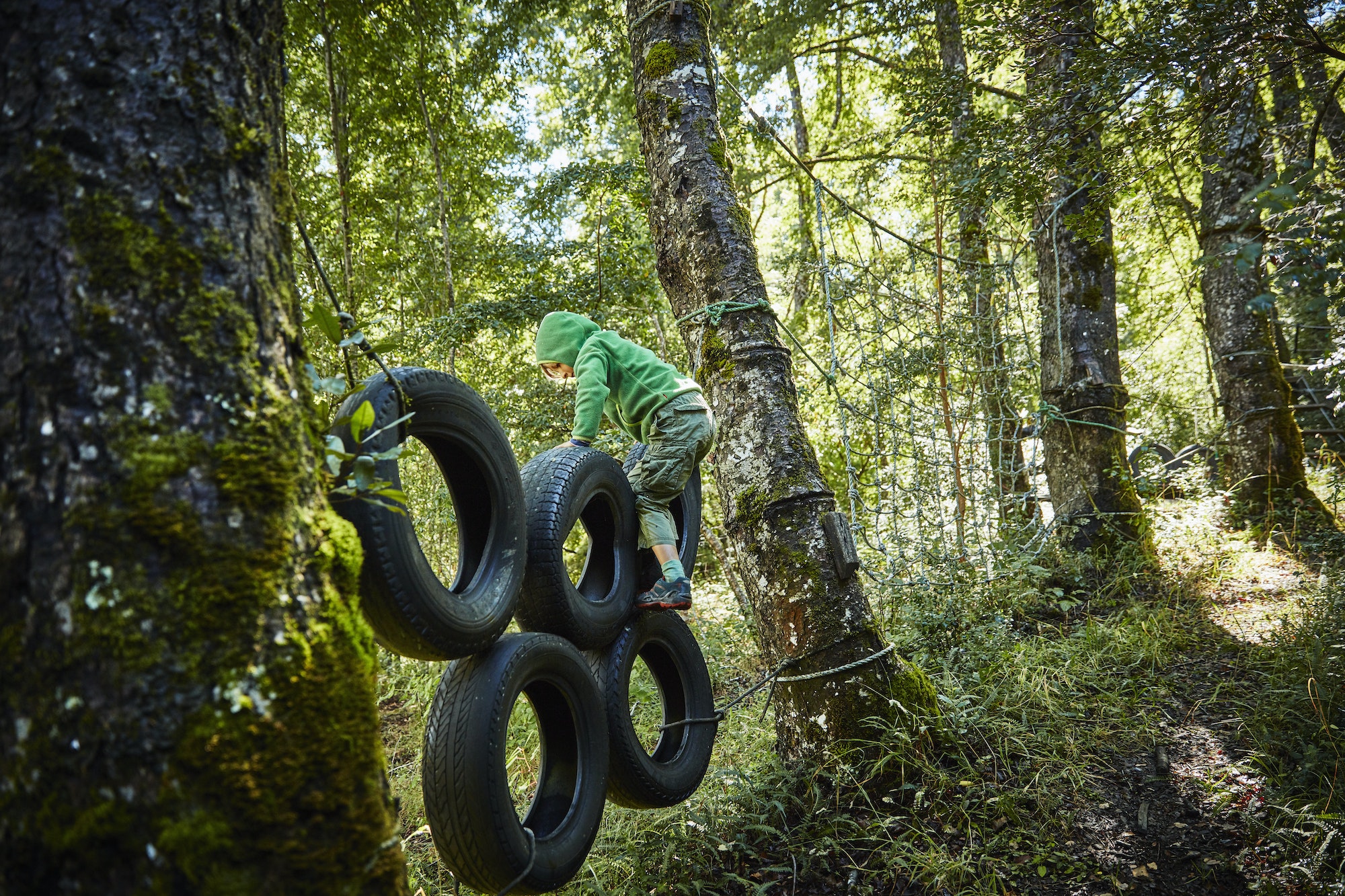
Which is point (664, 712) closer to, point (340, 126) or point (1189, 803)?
point (1189, 803)

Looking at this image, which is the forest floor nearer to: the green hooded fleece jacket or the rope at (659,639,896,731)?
the rope at (659,639,896,731)

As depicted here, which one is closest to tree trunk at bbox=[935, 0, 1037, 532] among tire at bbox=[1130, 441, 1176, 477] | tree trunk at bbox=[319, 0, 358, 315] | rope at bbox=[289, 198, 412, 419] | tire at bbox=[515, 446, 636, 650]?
tire at bbox=[1130, 441, 1176, 477]

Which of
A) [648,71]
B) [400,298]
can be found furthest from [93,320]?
[400,298]

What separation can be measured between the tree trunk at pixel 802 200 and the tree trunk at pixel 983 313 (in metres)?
1.52

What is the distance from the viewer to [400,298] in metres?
7.19

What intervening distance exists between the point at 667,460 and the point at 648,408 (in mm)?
238

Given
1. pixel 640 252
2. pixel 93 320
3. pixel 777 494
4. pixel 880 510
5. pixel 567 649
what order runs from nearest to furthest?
pixel 93 320, pixel 567 649, pixel 777 494, pixel 880 510, pixel 640 252

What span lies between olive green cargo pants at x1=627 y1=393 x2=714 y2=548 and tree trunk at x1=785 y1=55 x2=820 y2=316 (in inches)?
176

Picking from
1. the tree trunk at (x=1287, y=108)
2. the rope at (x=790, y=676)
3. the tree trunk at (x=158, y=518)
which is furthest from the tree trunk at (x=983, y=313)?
the tree trunk at (x=158, y=518)

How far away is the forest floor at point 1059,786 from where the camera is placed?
229cm

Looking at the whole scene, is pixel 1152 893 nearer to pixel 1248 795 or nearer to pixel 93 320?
pixel 1248 795

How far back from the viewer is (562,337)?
266cm

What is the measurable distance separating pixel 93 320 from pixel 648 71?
304cm

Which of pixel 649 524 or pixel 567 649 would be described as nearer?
pixel 567 649
